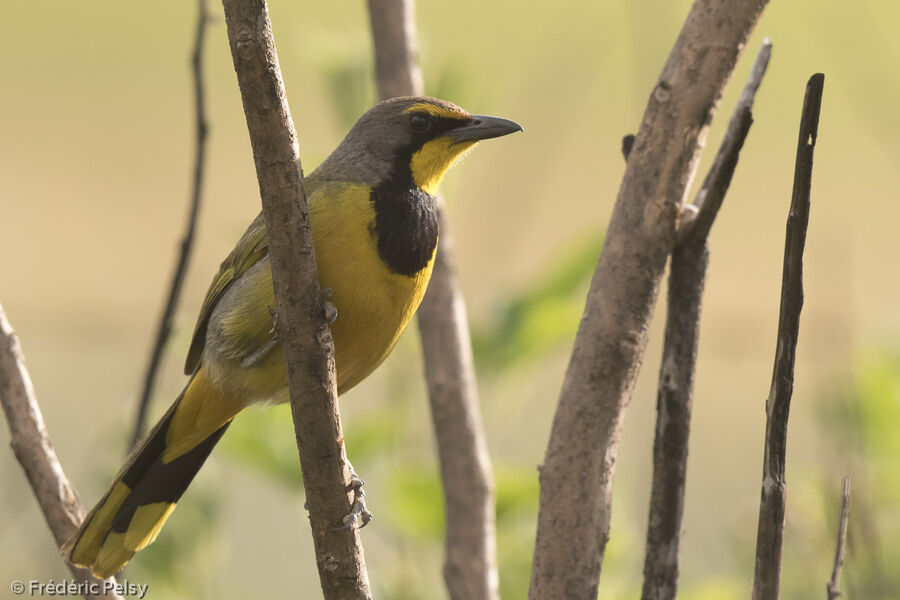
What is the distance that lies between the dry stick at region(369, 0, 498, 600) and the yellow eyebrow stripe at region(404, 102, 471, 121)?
1.44ft

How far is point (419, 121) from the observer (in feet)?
11.4

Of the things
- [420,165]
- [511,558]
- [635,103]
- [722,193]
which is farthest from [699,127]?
[511,558]

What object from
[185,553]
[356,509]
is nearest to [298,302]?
[356,509]

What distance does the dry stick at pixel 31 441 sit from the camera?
9.32 ft

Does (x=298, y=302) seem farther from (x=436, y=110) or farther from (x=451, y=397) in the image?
(x=451, y=397)

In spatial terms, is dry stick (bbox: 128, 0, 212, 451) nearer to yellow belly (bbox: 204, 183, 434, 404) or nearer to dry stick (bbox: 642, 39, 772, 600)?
yellow belly (bbox: 204, 183, 434, 404)

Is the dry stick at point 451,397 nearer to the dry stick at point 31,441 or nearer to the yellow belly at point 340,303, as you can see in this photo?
the yellow belly at point 340,303

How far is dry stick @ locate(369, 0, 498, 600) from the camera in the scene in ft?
12.0

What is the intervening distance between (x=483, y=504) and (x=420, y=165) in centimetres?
121

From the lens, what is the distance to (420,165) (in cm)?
338

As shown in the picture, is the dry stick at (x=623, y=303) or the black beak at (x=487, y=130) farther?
the black beak at (x=487, y=130)

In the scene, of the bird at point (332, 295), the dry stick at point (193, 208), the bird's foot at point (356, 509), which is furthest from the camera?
the dry stick at point (193, 208)

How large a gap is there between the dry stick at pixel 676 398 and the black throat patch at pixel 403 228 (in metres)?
0.77

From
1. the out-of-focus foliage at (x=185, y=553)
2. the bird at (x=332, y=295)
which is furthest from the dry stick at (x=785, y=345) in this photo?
the out-of-focus foliage at (x=185, y=553)
